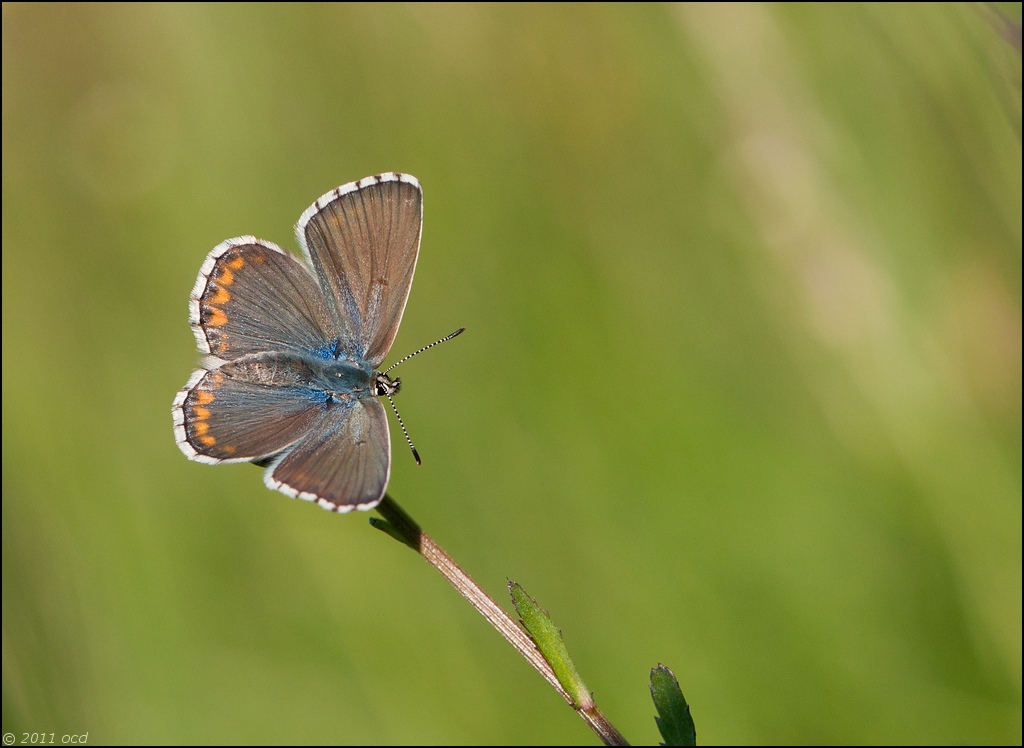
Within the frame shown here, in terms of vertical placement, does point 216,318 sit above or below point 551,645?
above

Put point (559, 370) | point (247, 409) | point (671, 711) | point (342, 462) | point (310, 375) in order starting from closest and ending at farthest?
point (671, 711)
point (342, 462)
point (247, 409)
point (310, 375)
point (559, 370)

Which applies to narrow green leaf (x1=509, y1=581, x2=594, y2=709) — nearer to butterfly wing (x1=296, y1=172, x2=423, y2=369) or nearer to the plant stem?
the plant stem

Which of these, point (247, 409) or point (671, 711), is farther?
point (247, 409)

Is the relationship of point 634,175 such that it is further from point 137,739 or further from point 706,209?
point 137,739

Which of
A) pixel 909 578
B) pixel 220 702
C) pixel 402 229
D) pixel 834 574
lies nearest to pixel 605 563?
pixel 834 574

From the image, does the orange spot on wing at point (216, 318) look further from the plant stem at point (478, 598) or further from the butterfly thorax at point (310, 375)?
the plant stem at point (478, 598)

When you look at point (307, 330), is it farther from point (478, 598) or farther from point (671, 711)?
point (671, 711)

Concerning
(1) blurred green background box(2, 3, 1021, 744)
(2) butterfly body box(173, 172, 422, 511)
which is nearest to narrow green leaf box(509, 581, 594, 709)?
(2) butterfly body box(173, 172, 422, 511)

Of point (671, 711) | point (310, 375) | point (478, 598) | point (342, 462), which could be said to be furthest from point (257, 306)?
point (671, 711)
